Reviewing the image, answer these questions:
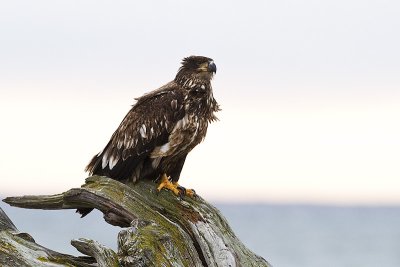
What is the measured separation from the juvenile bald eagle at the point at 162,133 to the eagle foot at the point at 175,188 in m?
0.02

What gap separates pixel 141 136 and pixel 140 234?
2964 millimetres

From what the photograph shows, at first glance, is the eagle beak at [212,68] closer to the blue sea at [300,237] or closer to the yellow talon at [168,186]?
the yellow talon at [168,186]

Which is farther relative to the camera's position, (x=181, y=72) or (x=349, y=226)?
(x=349, y=226)

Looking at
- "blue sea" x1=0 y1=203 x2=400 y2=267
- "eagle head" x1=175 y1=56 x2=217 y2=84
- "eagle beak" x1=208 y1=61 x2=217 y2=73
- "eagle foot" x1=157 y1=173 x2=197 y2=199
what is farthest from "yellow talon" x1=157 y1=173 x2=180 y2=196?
"blue sea" x1=0 y1=203 x2=400 y2=267

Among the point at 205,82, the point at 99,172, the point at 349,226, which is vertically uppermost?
the point at 349,226

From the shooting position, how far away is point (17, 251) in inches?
513

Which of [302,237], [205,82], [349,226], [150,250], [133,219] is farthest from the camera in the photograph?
[349,226]

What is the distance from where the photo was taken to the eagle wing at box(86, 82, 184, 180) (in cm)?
1558

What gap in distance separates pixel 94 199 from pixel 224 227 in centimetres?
187

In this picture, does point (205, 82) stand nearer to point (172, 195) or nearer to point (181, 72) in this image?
point (181, 72)

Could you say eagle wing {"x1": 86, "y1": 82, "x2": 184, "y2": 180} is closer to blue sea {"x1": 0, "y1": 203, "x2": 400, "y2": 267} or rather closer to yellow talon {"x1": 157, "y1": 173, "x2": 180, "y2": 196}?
yellow talon {"x1": 157, "y1": 173, "x2": 180, "y2": 196}

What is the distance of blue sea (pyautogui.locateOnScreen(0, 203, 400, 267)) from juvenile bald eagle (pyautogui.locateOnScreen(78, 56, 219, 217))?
86499 millimetres

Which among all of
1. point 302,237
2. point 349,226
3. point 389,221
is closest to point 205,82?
point 302,237

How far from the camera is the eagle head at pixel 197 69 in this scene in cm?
1616
